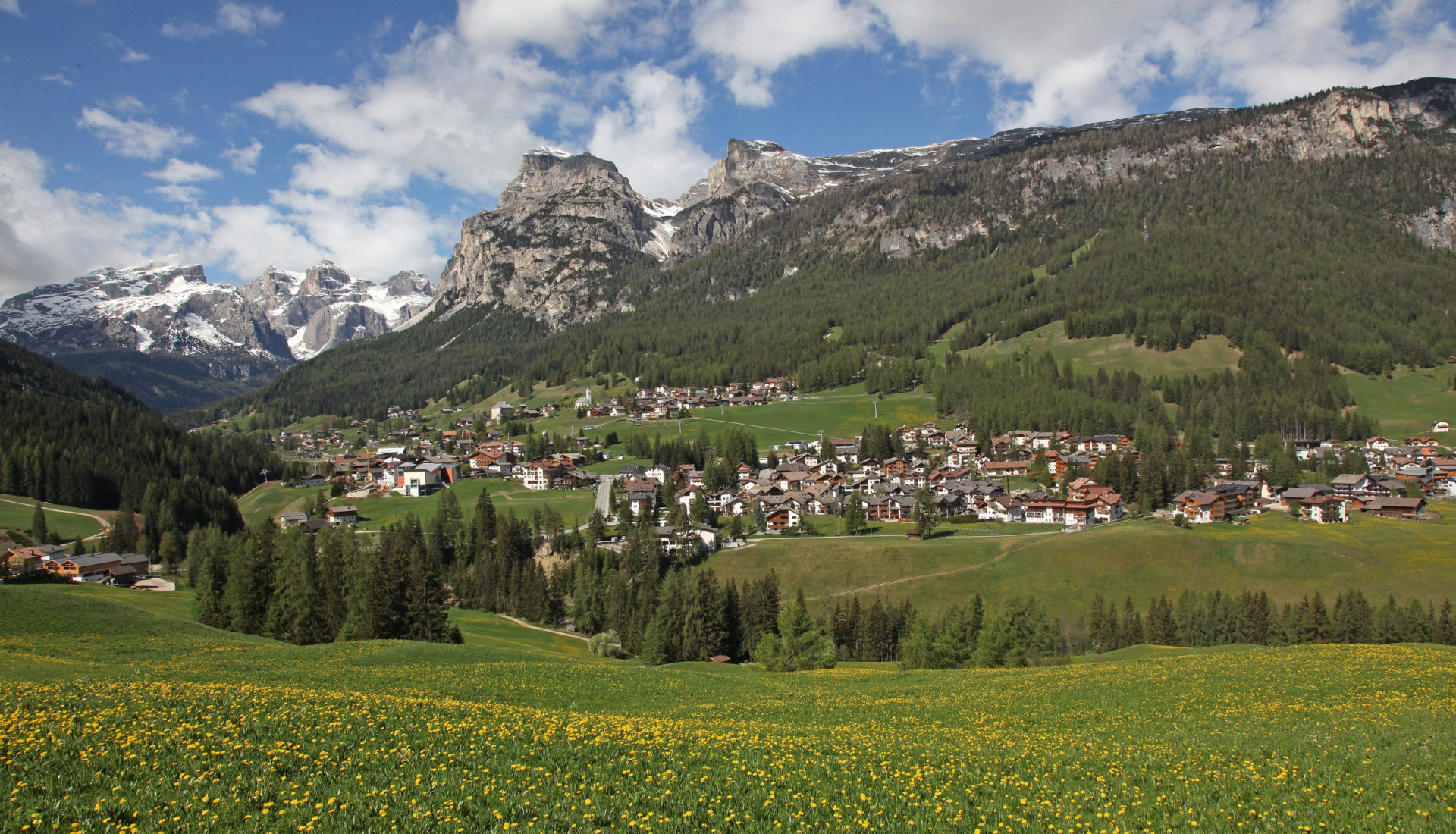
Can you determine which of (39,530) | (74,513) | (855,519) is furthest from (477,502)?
(74,513)

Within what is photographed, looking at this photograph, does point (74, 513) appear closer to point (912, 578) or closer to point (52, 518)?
point (52, 518)

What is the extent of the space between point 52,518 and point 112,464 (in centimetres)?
2577

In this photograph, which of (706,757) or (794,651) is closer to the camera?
(706,757)

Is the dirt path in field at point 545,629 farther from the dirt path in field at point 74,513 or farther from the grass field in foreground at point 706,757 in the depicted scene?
the dirt path in field at point 74,513

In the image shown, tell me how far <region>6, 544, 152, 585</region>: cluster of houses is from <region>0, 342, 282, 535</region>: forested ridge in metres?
18.3

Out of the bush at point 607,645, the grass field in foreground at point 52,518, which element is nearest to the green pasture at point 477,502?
the grass field in foreground at point 52,518

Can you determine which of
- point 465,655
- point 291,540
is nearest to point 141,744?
point 465,655

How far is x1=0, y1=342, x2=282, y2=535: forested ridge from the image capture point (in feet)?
407

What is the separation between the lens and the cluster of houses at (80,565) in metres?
83.8

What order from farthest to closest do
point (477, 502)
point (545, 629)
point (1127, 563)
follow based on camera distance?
point (477, 502) → point (1127, 563) → point (545, 629)

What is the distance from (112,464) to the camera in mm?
137125

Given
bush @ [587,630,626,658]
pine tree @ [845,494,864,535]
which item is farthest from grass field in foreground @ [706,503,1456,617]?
bush @ [587,630,626,658]

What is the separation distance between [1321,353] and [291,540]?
24415 centimetres

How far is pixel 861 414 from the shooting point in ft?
648
